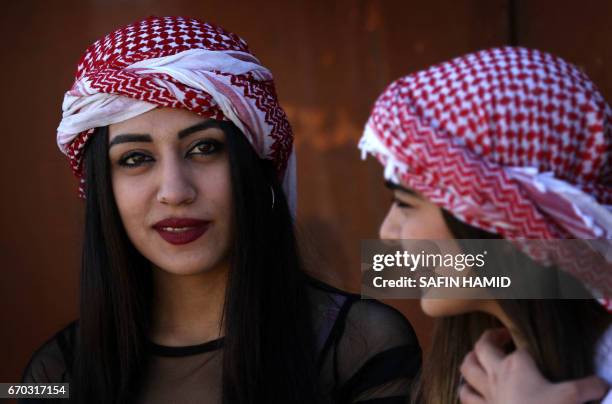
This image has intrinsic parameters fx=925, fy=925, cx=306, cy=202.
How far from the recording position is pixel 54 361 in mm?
2863

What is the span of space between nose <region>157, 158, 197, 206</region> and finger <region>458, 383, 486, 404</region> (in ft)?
2.98

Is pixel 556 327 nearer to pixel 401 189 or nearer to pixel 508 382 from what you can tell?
pixel 508 382

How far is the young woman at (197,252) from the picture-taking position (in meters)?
2.59

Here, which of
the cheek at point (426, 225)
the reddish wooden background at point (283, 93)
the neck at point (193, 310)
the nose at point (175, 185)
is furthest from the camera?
the reddish wooden background at point (283, 93)

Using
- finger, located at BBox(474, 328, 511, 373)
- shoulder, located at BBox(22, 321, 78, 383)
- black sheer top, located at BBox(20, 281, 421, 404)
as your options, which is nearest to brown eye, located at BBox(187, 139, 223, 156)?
black sheer top, located at BBox(20, 281, 421, 404)

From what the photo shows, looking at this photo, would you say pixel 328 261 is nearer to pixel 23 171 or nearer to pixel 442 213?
pixel 23 171

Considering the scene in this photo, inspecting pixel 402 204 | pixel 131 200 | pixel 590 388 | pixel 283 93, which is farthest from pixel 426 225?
pixel 283 93

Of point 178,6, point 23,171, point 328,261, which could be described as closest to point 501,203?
point 328,261

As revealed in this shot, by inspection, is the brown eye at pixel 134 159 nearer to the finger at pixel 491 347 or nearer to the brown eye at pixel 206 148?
the brown eye at pixel 206 148

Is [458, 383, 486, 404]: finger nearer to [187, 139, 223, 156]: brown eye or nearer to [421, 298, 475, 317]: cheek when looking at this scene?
[421, 298, 475, 317]: cheek

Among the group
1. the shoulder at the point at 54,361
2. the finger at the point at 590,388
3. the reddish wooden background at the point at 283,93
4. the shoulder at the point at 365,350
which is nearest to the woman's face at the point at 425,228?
the finger at the point at 590,388

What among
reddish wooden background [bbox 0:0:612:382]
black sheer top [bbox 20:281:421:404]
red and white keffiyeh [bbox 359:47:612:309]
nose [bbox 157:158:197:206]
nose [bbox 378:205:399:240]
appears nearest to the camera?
red and white keffiyeh [bbox 359:47:612:309]

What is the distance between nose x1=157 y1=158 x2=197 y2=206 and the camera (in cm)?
252

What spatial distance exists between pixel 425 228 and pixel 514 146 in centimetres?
29
